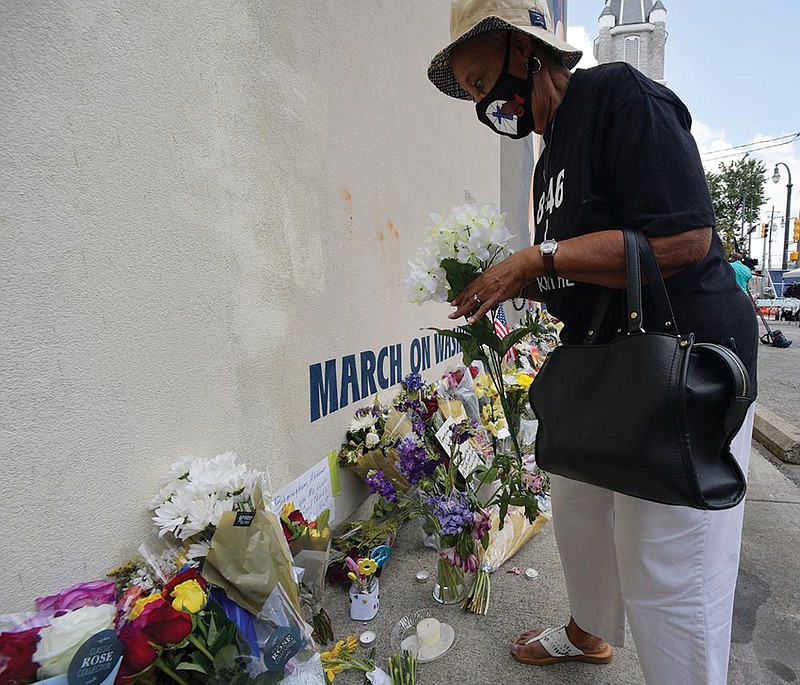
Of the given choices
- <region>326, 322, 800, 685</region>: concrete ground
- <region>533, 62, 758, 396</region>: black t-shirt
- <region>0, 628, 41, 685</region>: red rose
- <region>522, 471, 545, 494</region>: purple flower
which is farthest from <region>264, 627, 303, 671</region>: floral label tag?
<region>522, 471, 545, 494</region>: purple flower

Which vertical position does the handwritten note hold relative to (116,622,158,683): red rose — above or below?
below

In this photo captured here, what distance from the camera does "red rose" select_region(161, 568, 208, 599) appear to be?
1081mm

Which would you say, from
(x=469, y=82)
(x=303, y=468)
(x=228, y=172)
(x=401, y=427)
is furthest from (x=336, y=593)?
(x=469, y=82)

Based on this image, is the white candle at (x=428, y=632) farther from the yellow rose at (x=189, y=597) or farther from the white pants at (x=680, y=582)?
the yellow rose at (x=189, y=597)

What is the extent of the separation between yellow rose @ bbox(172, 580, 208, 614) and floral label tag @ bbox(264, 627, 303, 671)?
19 centimetres

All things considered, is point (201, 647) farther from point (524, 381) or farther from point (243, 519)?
point (524, 381)

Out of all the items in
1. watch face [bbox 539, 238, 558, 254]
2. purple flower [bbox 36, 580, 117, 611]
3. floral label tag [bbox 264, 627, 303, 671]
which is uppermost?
watch face [bbox 539, 238, 558, 254]

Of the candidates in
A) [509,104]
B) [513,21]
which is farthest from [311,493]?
[513,21]

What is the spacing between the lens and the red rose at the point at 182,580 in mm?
1081

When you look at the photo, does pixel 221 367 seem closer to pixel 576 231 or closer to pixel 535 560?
pixel 576 231

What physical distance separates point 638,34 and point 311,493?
28953 mm

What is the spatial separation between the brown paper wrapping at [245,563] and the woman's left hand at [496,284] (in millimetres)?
786

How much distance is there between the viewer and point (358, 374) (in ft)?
8.56

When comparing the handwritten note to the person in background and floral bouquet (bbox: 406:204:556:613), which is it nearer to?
floral bouquet (bbox: 406:204:556:613)
